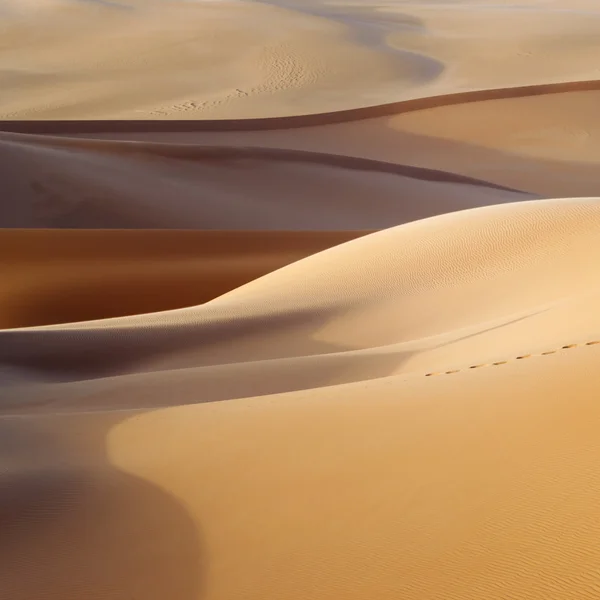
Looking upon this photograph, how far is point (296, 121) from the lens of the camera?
1567 centimetres

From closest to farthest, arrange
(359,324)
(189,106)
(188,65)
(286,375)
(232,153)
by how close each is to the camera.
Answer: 1. (286,375)
2. (359,324)
3. (232,153)
4. (189,106)
5. (188,65)

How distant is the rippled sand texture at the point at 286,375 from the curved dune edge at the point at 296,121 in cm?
7

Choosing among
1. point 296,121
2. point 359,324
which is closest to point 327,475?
point 359,324

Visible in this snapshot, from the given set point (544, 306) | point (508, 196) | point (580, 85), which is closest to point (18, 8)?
point (580, 85)

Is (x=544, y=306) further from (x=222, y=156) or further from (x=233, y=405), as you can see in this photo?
(x=222, y=156)

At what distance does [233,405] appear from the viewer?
3.05 m

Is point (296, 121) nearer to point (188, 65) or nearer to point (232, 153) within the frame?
point (232, 153)

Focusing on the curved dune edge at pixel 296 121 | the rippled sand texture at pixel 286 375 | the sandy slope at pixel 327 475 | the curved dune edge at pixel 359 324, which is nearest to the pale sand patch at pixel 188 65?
the curved dune edge at pixel 296 121

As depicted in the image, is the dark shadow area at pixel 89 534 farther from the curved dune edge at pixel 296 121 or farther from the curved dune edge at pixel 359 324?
the curved dune edge at pixel 296 121

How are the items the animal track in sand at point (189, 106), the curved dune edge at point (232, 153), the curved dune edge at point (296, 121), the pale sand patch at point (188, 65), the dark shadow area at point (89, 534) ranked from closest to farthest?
the dark shadow area at point (89, 534) → the curved dune edge at point (232, 153) → the curved dune edge at point (296, 121) → the animal track in sand at point (189, 106) → the pale sand patch at point (188, 65)

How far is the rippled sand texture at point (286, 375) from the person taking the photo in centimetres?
204

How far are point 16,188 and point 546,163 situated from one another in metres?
8.96

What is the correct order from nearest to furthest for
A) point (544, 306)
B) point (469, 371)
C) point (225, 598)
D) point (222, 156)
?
point (225, 598) < point (469, 371) < point (544, 306) < point (222, 156)

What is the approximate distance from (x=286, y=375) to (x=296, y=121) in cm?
1214
